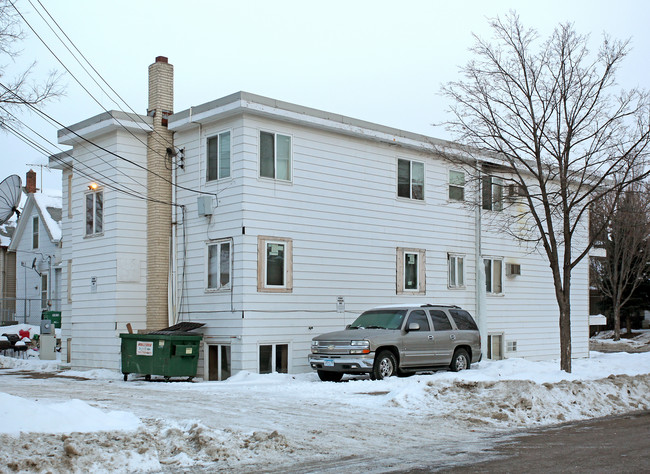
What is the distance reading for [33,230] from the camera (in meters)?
45.3

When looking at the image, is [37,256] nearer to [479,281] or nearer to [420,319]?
[479,281]

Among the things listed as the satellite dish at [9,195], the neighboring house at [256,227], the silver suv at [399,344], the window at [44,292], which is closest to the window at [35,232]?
the window at [44,292]

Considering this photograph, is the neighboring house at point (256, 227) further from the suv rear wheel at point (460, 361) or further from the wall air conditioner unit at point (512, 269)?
the suv rear wheel at point (460, 361)

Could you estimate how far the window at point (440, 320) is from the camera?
63.6ft

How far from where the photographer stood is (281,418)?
12.3 m

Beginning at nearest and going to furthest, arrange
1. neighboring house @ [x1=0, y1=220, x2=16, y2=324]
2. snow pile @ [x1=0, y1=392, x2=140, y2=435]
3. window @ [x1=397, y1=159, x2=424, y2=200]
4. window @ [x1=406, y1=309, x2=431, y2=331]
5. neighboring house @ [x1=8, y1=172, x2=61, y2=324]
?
snow pile @ [x1=0, y1=392, x2=140, y2=435]
window @ [x1=406, y1=309, x2=431, y2=331]
window @ [x1=397, y1=159, x2=424, y2=200]
neighboring house @ [x1=8, y1=172, x2=61, y2=324]
neighboring house @ [x1=0, y1=220, x2=16, y2=324]

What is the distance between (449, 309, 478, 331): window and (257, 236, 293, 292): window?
4.23 m

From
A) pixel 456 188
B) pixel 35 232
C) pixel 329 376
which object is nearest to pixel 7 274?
pixel 35 232

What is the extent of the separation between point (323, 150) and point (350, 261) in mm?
3186

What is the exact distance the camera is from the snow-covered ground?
913cm

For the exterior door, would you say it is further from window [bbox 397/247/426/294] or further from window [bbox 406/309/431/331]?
window [bbox 397/247/426/294]

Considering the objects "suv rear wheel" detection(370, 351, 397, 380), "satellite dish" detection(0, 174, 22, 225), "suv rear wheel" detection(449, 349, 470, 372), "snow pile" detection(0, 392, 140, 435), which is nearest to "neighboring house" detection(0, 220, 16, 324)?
"satellite dish" detection(0, 174, 22, 225)

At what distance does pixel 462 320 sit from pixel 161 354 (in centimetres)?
756

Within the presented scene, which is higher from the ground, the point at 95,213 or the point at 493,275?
the point at 95,213
